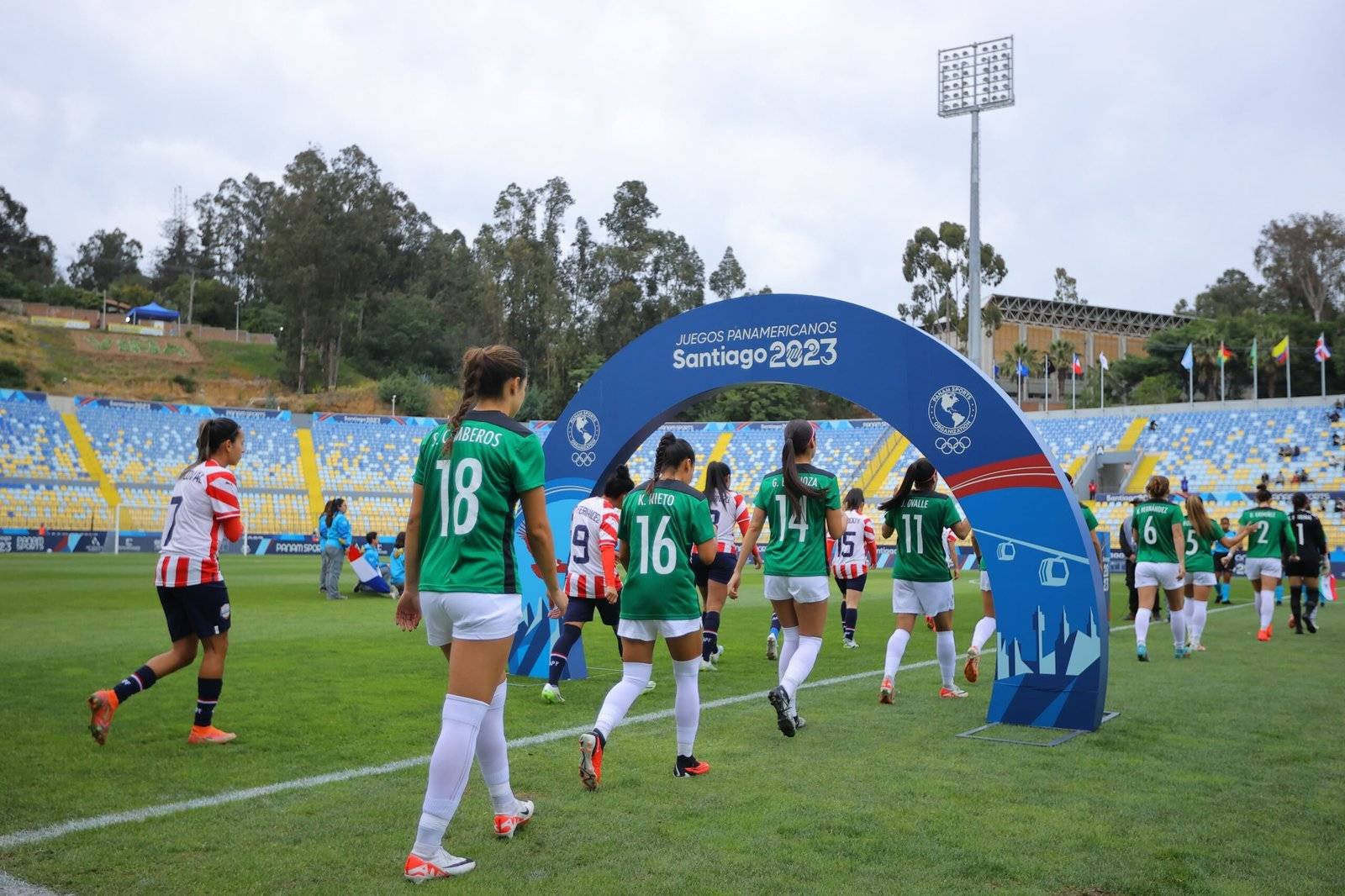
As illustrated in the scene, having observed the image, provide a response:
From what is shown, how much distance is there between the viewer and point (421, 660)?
10250mm

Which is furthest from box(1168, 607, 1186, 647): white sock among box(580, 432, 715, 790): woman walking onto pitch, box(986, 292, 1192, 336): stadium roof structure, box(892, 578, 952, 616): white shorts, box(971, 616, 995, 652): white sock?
box(986, 292, 1192, 336): stadium roof structure

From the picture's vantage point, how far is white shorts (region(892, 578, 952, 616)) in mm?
7832

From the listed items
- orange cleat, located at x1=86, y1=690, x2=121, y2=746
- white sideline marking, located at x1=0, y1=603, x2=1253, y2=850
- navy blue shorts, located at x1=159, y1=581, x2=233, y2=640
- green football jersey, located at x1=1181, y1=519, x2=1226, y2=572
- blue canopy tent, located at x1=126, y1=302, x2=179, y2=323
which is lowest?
white sideline marking, located at x1=0, y1=603, x2=1253, y2=850

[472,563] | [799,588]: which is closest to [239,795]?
[472,563]

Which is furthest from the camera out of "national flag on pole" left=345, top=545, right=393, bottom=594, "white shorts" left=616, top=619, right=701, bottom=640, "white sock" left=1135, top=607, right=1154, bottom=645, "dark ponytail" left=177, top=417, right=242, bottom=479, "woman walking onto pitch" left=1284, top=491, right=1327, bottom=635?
"national flag on pole" left=345, top=545, right=393, bottom=594

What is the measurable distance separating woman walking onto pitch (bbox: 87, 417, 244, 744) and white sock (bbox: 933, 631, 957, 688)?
5117 millimetres

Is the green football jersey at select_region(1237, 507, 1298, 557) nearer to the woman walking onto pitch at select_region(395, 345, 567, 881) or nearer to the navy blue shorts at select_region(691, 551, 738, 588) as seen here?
the navy blue shorts at select_region(691, 551, 738, 588)

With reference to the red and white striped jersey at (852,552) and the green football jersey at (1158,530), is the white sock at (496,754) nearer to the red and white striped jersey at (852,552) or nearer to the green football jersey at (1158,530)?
the red and white striped jersey at (852,552)

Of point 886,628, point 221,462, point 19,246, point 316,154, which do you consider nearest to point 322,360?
point 316,154

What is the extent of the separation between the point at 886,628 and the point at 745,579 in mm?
10570

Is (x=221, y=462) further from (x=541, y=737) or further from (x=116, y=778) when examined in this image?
(x=541, y=737)

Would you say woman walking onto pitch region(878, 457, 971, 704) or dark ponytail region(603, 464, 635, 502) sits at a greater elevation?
dark ponytail region(603, 464, 635, 502)

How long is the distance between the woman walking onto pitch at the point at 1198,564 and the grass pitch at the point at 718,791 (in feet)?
5.81

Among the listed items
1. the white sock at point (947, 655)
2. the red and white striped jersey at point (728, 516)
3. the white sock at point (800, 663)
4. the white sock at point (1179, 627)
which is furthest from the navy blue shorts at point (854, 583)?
the white sock at point (800, 663)
